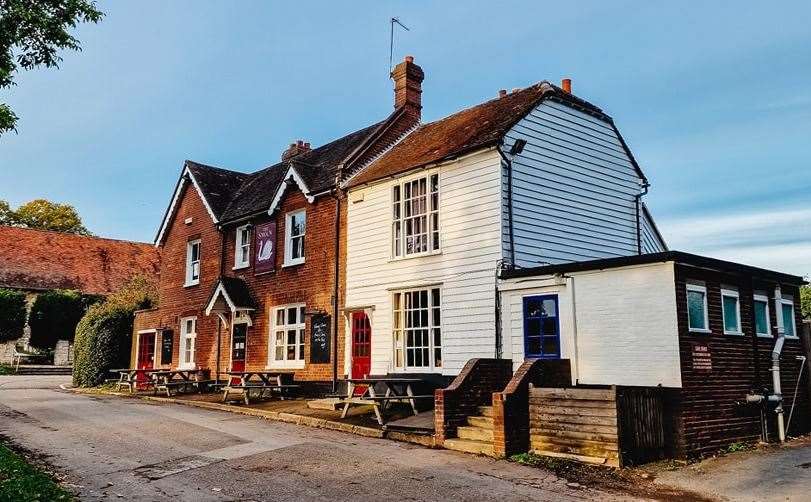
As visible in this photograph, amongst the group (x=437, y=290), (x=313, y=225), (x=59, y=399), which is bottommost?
(x=59, y=399)

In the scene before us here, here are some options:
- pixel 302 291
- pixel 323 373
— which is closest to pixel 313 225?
pixel 302 291

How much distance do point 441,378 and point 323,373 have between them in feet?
15.7

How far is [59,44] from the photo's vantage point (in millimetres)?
11766

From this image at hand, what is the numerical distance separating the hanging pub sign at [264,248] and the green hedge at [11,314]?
26.2 metres

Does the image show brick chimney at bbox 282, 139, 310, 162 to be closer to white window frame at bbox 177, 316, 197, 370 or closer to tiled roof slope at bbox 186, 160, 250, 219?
tiled roof slope at bbox 186, 160, 250, 219

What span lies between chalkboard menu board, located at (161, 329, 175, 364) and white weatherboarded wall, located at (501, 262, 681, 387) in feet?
60.3

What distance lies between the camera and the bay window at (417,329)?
1655cm

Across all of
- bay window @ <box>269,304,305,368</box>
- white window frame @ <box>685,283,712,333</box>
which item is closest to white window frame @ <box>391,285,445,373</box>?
bay window @ <box>269,304,305,368</box>

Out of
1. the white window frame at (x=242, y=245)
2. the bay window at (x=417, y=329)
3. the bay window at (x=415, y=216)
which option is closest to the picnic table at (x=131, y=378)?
the white window frame at (x=242, y=245)

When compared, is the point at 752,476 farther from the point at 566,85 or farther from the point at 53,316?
the point at 53,316

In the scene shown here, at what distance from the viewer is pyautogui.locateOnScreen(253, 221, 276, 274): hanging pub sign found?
22.3 m

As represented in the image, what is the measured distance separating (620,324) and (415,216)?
654 cm

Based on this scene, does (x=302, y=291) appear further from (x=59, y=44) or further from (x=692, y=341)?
(x=692, y=341)

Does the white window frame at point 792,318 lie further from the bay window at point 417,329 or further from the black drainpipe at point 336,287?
the black drainpipe at point 336,287
